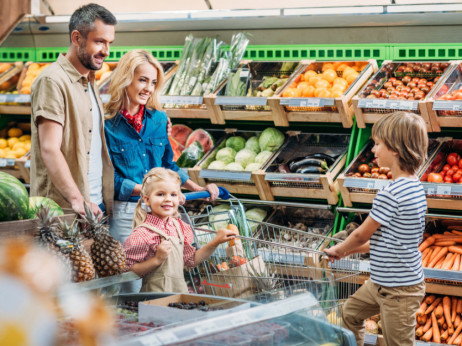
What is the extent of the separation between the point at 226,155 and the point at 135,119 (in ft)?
4.79

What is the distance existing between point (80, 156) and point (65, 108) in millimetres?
240

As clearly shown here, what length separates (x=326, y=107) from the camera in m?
4.38

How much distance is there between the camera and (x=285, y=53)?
16.8ft

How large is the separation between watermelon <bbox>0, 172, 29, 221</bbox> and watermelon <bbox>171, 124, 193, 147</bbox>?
Result: 325 cm

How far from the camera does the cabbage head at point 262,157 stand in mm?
4738

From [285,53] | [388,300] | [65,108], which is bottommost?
[388,300]

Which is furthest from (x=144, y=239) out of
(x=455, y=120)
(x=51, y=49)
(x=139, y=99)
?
(x=51, y=49)

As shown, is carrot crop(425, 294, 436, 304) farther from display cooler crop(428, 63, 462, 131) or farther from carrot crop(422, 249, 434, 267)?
display cooler crop(428, 63, 462, 131)

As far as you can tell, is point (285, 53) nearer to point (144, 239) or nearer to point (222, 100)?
point (222, 100)

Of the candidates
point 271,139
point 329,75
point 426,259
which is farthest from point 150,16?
point 426,259

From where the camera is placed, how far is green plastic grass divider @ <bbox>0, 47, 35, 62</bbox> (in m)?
6.12

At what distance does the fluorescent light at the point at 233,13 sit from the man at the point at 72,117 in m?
1.91

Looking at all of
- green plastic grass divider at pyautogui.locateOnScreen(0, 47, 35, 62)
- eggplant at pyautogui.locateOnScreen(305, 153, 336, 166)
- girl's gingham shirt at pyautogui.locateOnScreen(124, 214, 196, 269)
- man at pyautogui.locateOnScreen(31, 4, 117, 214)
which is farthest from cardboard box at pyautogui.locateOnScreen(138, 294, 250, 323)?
green plastic grass divider at pyautogui.locateOnScreen(0, 47, 35, 62)

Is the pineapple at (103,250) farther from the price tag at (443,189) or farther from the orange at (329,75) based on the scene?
the orange at (329,75)
